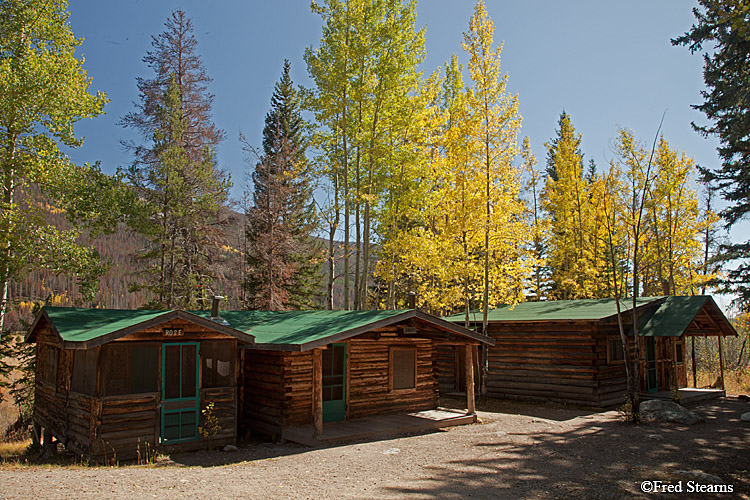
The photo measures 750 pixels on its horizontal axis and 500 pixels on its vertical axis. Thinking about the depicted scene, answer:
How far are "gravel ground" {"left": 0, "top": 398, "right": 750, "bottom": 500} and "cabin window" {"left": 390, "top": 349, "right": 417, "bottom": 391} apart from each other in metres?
2.20

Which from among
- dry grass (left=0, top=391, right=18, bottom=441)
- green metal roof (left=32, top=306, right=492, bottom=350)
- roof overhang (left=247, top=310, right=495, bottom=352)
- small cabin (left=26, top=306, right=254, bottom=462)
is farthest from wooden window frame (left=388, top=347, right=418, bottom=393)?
dry grass (left=0, top=391, right=18, bottom=441)

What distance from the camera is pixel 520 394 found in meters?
18.2

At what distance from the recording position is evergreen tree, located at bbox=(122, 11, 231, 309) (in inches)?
813

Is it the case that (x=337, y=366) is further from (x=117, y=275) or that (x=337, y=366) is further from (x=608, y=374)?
(x=117, y=275)

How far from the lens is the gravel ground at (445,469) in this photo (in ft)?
23.7

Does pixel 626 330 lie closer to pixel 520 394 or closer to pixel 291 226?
pixel 520 394

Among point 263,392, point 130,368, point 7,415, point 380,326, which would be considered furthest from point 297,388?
point 7,415

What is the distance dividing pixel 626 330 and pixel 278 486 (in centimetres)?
1364

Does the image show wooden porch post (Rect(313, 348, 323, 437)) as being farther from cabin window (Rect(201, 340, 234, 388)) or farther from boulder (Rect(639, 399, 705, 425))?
boulder (Rect(639, 399, 705, 425))

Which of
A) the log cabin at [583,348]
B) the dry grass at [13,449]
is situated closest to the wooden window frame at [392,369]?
the log cabin at [583,348]

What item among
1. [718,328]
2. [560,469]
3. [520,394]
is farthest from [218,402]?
[718,328]

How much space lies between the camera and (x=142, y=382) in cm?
1036

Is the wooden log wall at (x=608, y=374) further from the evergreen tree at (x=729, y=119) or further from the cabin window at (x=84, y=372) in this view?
the cabin window at (x=84, y=372)

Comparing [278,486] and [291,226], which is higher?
[291,226]
